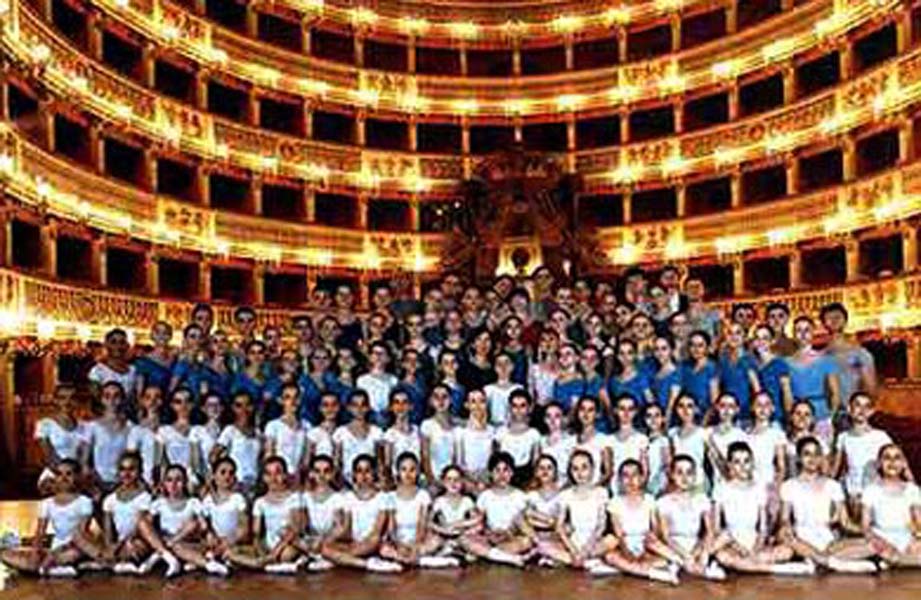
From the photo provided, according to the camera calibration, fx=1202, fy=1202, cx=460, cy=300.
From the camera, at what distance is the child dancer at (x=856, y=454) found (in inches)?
408

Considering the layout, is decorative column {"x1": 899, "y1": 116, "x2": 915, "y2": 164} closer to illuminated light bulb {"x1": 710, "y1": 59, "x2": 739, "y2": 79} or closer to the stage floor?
illuminated light bulb {"x1": 710, "y1": 59, "x2": 739, "y2": 79}

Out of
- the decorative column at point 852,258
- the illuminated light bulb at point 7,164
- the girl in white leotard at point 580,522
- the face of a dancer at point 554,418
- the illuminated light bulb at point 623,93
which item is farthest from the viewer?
the illuminated light bulb at point 623,93

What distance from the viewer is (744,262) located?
33250 millimetres

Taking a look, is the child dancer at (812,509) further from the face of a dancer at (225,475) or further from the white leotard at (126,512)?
the white leotard at (126,512)

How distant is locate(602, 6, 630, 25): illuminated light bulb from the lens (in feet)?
122

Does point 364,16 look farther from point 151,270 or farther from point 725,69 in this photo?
point 151,270

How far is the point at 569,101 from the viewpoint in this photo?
123ft

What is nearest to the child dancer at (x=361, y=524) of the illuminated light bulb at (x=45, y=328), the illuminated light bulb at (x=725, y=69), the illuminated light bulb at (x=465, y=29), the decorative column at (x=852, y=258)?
the illuminated light bulb at (x=45, y=328)

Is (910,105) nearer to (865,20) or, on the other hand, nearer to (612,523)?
(865,20)

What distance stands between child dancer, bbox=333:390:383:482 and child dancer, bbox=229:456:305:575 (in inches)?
24.5

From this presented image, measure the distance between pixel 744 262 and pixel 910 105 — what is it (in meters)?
7.66

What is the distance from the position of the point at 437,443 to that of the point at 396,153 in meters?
26.1

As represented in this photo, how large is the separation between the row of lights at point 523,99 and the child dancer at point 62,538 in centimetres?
1831

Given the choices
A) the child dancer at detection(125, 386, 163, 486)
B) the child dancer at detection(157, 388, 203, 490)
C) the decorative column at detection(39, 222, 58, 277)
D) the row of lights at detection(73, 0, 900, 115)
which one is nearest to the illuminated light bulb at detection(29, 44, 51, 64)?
the decorative column at detection(39, 222, 58, 277)
